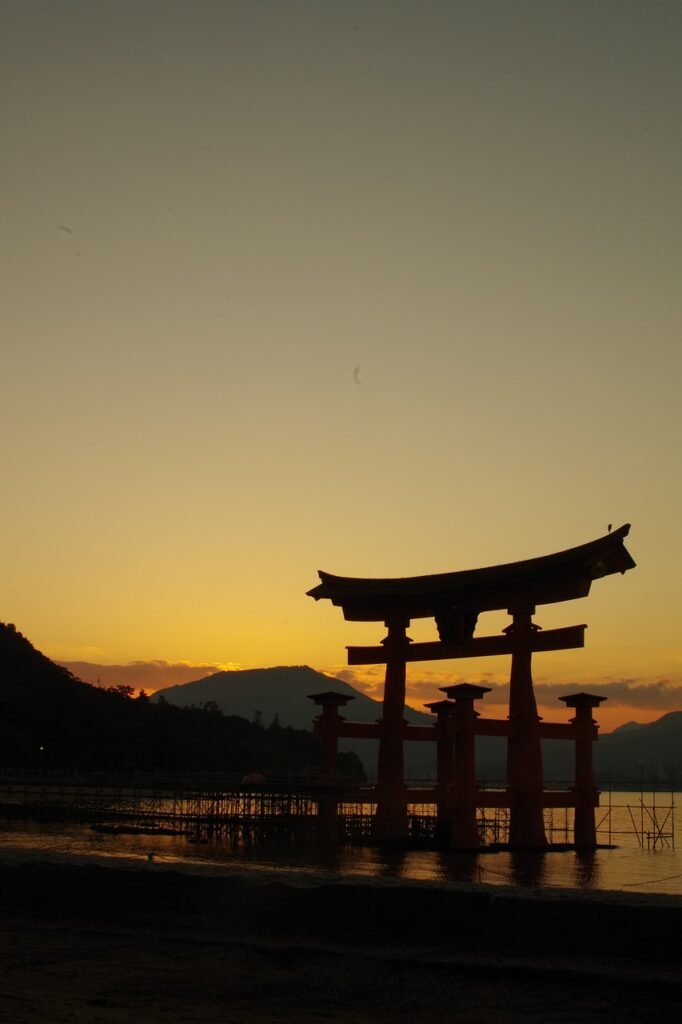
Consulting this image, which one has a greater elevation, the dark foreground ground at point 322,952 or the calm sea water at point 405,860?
the dark foreground ground at point 322,952

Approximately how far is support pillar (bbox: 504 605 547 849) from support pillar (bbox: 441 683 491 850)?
3.59 ft

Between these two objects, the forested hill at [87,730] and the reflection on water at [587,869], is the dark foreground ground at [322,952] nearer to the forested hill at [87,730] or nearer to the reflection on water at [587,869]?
the reflection on water at [587,869]

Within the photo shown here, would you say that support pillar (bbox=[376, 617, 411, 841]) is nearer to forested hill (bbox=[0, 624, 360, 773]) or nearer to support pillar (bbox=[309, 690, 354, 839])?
support pillar (bbox=[309, 690, 354, 839])

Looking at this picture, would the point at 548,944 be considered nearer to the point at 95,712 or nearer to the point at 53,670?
the point at 95,712

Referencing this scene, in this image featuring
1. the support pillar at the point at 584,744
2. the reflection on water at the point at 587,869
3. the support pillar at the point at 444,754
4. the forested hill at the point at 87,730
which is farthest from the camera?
the forested hill at the point at 87,730

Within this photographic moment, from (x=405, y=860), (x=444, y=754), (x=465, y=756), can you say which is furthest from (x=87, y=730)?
(x=465, y=756)

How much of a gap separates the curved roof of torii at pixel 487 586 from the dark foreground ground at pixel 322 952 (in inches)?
820

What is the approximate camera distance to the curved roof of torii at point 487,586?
27.1 m

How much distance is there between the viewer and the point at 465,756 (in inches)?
1124

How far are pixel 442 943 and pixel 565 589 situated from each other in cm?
2211

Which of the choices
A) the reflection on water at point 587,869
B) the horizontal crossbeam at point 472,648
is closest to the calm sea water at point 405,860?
the reflection on water at point 587,869

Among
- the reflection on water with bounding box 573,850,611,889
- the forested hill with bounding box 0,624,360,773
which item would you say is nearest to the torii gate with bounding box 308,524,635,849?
the reflection on water with bounding box 573,850,611,889

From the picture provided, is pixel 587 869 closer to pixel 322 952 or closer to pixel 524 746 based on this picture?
pixel 524 746

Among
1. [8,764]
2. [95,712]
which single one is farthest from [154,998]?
[95,712]
